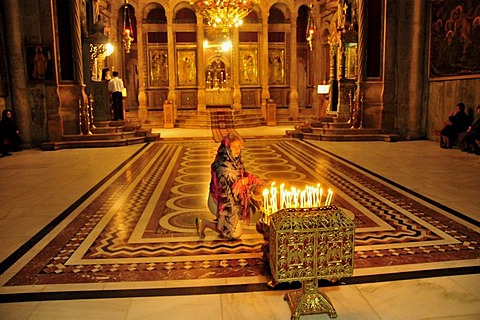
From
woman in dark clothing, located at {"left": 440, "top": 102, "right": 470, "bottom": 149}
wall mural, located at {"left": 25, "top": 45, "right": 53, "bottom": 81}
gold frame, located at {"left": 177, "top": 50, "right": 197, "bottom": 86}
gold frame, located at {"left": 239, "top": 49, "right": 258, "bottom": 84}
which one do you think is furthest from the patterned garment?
gold frame, located at {"left": 239, "top": 49, "right": 258, "bottom": 84}

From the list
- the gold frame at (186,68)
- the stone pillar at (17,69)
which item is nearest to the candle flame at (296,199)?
the stone pillar at (17,69)

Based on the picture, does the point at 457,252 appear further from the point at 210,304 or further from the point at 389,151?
the point at 389,151

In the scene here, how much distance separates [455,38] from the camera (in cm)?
1058

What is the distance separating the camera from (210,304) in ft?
10.4

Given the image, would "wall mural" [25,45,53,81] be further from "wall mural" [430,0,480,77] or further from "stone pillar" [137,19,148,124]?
"wall mural" [430,0,480,77]

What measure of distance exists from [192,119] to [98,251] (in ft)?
45.8

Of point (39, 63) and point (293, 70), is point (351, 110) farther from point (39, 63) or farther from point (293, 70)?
point (39, 63)

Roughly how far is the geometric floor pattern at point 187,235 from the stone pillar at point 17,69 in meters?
5.15

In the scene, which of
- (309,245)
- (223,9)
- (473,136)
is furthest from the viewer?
(223,9)

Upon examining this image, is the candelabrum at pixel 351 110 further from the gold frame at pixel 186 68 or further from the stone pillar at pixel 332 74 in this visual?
the gold frame at pixel 186 68

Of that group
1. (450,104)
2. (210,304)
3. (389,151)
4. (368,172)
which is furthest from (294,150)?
(210,304)

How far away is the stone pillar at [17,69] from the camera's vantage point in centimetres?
1096

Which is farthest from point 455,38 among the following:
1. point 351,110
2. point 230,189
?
point 230,189

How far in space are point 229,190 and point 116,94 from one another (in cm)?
1015
